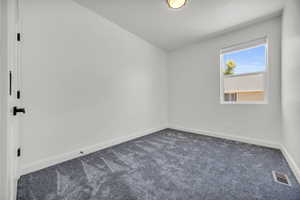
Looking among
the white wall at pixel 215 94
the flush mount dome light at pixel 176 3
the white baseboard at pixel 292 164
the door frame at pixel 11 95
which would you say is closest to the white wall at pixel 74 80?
the door frame at pixel 11 95

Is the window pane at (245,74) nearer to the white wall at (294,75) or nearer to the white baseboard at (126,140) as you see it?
the white wall at (294,75)

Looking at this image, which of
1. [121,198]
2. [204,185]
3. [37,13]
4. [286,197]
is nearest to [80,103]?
[37,13]

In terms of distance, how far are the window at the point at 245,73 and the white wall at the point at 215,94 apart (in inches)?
4.4

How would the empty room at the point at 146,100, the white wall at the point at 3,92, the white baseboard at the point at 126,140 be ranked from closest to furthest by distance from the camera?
the white wall at the point at 3,92 → the empty room at the point at 146,100 → the white baseboard at the point at 126,140

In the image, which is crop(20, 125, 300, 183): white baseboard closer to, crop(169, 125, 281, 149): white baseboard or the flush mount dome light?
crop(169, 125, 281, 149): white baseboard

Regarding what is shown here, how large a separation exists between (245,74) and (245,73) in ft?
0.07

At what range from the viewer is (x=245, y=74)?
2.75m

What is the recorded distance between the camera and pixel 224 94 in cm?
304

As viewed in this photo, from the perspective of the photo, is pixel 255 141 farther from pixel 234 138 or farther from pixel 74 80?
pixel 74 80

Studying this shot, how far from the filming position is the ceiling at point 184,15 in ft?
6.81

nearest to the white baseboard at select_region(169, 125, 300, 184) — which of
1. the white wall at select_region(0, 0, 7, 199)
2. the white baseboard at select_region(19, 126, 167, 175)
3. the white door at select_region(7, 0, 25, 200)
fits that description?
the white baseboard at select_region(19, 126, 167, 175)

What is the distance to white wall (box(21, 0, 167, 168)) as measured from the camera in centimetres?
187

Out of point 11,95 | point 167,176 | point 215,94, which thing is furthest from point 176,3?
point 167,176

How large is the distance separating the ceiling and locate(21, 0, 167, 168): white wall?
31 cm
